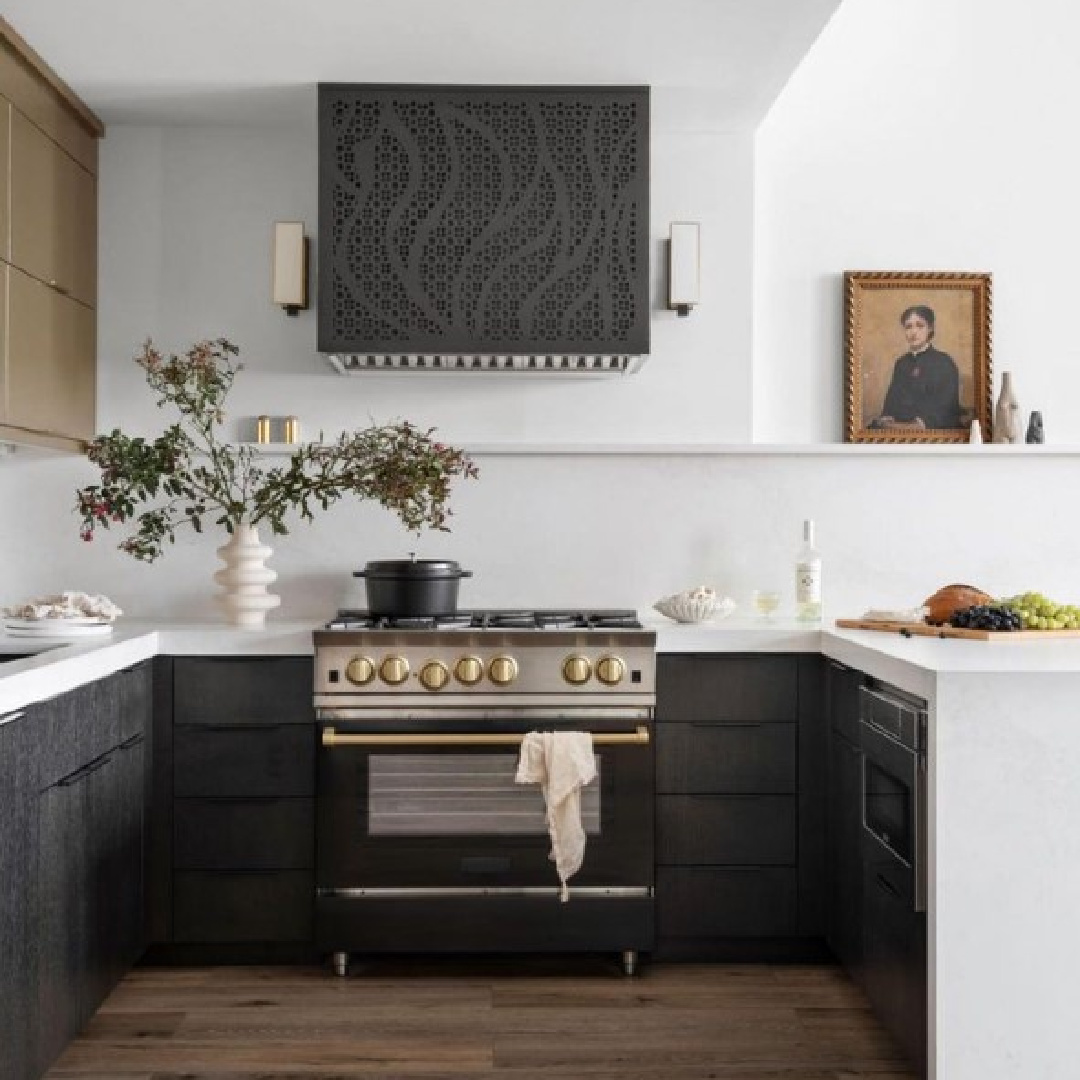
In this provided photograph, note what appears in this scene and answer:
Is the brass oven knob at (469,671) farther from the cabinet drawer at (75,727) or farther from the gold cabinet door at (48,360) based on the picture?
the gold cabinet door at (48,360)

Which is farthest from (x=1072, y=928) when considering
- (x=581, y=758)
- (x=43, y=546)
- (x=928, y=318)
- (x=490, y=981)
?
(x=43, y=546)

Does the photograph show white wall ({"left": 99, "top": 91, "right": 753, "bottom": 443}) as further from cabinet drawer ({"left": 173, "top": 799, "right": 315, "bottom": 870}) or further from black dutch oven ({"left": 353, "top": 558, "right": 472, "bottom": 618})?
cabinet drawer ({"left": 173, "top": 799, "right": 315, "bottom": 870})

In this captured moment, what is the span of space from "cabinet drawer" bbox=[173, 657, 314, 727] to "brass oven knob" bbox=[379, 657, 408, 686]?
0.23m

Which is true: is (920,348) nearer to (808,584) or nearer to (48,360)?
(808,584)

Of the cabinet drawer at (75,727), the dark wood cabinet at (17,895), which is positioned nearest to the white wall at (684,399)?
the cabinet drawer at (75,727)

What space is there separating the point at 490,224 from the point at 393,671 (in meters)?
1.36

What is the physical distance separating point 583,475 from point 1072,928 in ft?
6.95

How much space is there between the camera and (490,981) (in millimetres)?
3316

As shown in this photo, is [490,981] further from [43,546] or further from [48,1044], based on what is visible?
[43,546]

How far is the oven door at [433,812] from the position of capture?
3320 mm

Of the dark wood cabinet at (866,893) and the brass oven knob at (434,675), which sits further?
the brass oven knob at (434,675)

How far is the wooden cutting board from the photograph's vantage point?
10.2 feet

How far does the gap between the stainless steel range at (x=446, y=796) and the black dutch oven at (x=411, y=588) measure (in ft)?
0.89

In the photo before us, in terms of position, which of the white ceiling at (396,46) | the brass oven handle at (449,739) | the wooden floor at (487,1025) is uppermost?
the white ceiling at (396,46)
